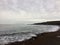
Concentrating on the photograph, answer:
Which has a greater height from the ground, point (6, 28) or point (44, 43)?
point (6, 28)

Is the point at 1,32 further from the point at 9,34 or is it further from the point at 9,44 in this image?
the point at 9,44

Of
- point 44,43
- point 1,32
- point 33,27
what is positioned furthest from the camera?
point 33,27

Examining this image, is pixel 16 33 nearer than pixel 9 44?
No

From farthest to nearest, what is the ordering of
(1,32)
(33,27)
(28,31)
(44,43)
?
(33,27) < (28,31) < (1,32) < (44,43)

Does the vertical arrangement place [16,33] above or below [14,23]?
below

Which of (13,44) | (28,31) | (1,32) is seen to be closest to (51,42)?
(13,44)

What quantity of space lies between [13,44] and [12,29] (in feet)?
3.54

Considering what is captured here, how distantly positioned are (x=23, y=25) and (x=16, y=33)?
308 millimetres

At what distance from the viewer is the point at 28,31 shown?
360cm

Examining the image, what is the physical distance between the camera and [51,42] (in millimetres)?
2568

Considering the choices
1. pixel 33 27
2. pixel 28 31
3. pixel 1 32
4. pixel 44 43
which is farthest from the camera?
pixel 33 27

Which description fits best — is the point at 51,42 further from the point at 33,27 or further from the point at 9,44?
the point at 33,27

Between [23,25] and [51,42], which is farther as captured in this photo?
[23,25]

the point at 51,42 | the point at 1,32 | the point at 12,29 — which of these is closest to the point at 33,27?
the point at 12,29
